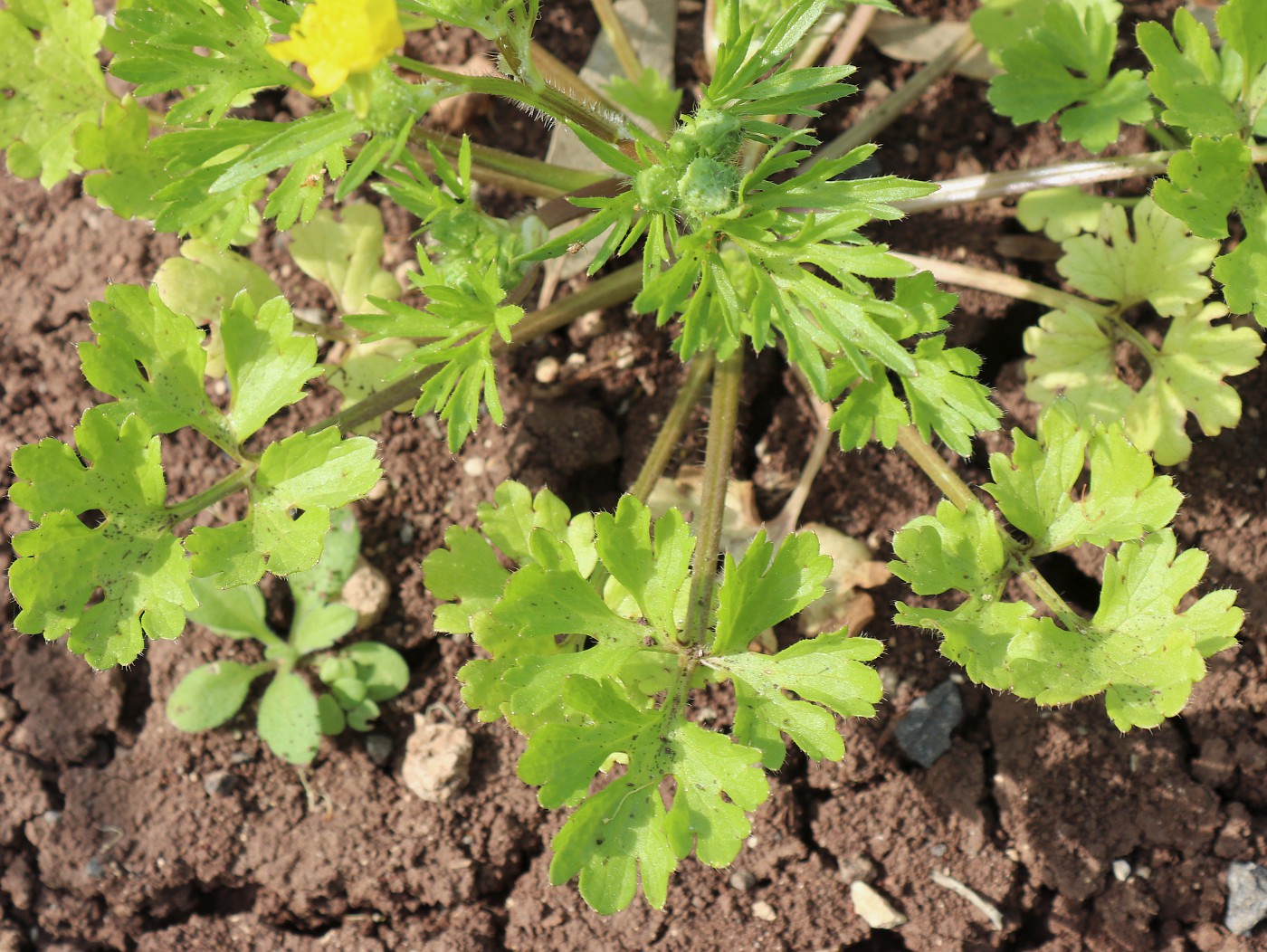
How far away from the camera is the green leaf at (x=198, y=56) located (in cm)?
220

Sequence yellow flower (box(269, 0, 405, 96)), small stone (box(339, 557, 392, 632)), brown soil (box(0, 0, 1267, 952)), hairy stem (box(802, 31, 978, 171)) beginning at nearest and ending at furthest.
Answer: yellow flower (box(269, 0, 405, 96)) < brown soil (box(0, 0, 1267, 952)) < small stone (box(339, 557, 392, 632)) < hairy stem (box(802, 31, 978, 171))

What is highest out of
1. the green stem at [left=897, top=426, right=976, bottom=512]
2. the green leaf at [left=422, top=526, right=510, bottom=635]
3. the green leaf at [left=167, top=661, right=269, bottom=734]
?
the green stem at [left=897, top=426, right=976, bottom=512]

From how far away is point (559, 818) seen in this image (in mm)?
3043

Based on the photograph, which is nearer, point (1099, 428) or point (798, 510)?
point (1099, 428)

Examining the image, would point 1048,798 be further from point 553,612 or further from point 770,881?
point 553,612

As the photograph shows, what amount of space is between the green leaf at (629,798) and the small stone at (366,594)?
1177 mm

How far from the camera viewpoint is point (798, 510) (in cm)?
313

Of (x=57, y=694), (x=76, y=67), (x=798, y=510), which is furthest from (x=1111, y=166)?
(x=57, y=694)

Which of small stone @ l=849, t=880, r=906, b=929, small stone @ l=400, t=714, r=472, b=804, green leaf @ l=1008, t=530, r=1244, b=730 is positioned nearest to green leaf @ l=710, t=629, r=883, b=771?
green leaf @ l=1008, t=530, r=1244, b=730

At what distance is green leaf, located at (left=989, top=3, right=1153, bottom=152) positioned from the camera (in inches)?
110

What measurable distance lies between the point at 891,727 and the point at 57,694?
2.49m

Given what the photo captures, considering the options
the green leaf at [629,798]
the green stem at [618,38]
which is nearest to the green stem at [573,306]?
the green stem at [618,38]

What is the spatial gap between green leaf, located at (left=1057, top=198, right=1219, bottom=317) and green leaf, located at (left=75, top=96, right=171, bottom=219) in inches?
95.0

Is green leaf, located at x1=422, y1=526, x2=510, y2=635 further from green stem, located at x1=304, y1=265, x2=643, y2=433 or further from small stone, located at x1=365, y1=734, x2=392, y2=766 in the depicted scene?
small stone, located at x1=365, y1=734, x2=392, y2=766
